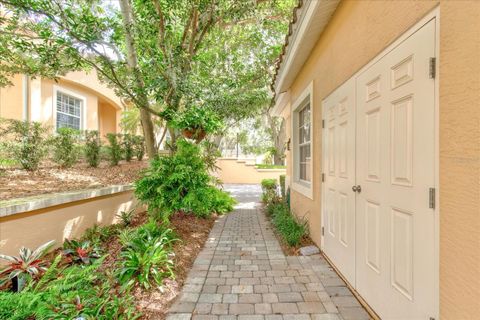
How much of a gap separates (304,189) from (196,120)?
2.40 metres

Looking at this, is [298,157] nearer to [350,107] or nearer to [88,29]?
[350,107]

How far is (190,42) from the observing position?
5293 mm

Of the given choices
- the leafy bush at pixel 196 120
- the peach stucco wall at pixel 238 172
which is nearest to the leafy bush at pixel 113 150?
the leafy bush at pixel 196 120

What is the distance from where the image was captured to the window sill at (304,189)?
419 cm

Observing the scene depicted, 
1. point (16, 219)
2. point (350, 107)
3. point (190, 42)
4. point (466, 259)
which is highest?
point (190, 42)

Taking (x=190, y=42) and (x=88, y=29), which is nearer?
(x=88, y=29)

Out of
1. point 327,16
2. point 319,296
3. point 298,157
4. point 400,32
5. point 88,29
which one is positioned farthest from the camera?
point 298,157

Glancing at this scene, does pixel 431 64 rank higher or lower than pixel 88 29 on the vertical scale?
lower

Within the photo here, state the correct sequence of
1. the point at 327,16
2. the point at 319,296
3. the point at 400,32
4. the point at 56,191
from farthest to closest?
the point at 56,191 → the point at 327,16 → the point at 319,296 → the point at 400,32

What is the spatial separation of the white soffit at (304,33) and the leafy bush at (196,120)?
1780mm

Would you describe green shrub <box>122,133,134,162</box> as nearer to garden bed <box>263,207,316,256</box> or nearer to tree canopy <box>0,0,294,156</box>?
tree canopy <box>0,0,294,156</box>

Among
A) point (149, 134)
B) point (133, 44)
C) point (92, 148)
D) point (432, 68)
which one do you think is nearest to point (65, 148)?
point (92, 148)

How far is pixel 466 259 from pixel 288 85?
485 cm

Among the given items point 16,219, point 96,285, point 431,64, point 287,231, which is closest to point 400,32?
point 431,64
